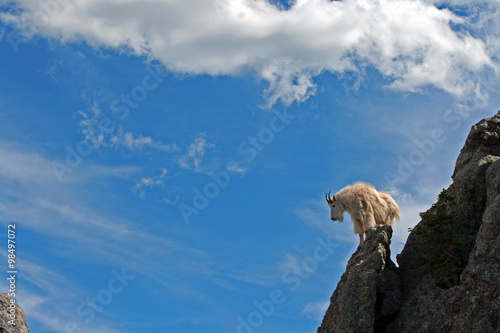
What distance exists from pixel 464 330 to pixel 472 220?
486 cm

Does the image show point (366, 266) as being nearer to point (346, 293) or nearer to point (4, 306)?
point (346, 293)

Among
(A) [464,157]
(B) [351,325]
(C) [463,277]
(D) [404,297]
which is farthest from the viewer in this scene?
(A) [464,157]

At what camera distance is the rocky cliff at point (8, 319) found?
21.6m

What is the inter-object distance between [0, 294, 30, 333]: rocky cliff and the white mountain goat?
1455cm

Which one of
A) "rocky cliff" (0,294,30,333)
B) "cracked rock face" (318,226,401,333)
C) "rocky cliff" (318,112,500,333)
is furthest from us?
"rocky cliff" (0,294,30,333)

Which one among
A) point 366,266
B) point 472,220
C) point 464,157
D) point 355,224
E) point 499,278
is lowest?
point 499,278

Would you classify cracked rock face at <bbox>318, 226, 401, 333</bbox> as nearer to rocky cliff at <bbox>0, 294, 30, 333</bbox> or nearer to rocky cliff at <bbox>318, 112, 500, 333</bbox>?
rocky cliff at <bbox>318, 112, 500, 333</bbox>

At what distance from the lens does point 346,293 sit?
56.2 ft

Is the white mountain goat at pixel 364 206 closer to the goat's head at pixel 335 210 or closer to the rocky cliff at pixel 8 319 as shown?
the goat's head at pixel 335 210

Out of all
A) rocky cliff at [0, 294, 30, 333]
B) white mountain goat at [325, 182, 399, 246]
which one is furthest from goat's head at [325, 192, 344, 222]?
rocky cliff at [0, 294, 30, 333]

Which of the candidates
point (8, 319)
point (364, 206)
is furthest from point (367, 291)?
point (8, 319)

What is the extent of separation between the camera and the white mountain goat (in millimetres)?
21812

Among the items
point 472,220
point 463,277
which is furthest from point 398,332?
point 472,220

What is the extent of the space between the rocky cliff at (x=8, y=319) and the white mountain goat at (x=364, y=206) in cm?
1455
